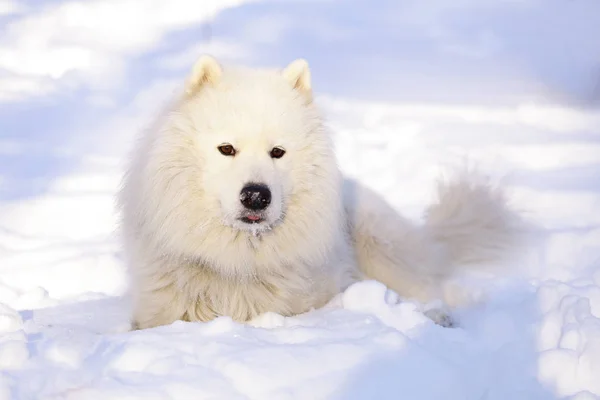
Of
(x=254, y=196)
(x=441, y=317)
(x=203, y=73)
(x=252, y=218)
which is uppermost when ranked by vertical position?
(x=203, y=73)

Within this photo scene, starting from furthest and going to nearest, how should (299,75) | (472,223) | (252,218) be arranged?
(472,223) → (299,75) → (252,218)

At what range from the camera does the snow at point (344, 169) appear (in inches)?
118

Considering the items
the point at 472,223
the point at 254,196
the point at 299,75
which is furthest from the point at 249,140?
the point at 472,223

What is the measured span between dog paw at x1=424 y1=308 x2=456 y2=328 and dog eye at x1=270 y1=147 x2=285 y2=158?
1.26 meters

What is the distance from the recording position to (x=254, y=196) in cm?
384

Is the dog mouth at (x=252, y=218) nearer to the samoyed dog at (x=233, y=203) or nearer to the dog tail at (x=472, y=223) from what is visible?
the samoyed dog at (x=233, y=203)

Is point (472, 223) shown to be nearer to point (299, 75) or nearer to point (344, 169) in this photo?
point (299, 75)

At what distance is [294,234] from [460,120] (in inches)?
235

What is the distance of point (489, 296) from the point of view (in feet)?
15.1

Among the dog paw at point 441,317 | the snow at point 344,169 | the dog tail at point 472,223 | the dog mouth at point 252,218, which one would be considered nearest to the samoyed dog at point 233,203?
the dog mouth at point 252,218

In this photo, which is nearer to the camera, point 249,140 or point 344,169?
point 249,140

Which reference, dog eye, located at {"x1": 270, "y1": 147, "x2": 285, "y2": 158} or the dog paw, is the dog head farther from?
the dog paw

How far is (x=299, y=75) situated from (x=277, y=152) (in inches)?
22.3

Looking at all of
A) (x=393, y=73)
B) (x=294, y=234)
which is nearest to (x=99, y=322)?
(x=294, y=234)
